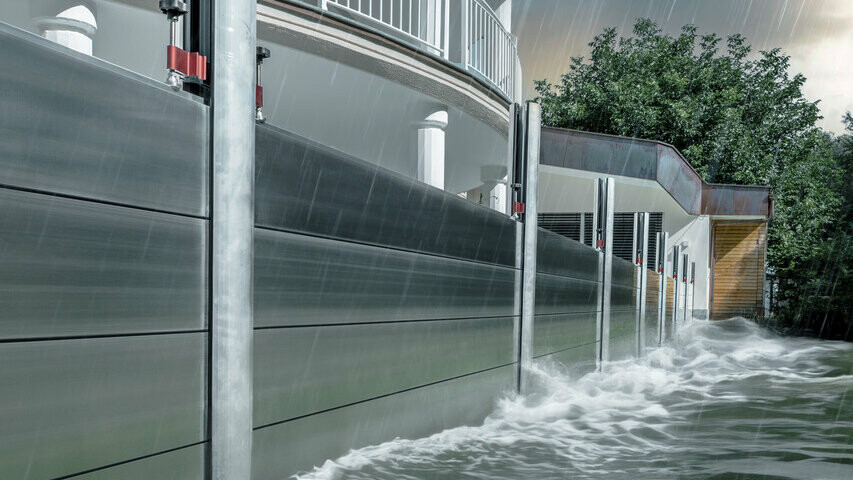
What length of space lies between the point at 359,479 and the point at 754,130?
118ft

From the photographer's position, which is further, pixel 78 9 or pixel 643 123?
pixel 643 123

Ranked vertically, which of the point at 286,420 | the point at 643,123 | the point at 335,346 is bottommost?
the point at 286,420

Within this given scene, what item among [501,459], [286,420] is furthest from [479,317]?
[286,420]

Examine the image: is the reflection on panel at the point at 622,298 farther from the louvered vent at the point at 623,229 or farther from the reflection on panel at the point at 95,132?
the reflection on panel at the point at 95,132

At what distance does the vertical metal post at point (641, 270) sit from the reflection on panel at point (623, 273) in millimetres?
520

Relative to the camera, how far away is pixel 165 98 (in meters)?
2.61

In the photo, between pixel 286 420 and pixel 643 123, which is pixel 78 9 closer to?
pixel 286 420

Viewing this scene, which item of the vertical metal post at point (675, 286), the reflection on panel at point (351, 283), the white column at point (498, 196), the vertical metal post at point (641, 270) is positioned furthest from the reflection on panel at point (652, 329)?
the reflection on panel at point (351, 283)

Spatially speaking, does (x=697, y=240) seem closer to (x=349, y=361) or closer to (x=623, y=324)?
(x=623, y=324)

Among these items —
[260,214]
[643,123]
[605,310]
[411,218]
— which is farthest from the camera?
[643,123]

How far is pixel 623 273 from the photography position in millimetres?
12617

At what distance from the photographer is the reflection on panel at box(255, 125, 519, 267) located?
10.9 feet

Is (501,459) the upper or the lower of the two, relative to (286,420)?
lower

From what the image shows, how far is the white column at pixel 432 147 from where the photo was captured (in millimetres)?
9000
